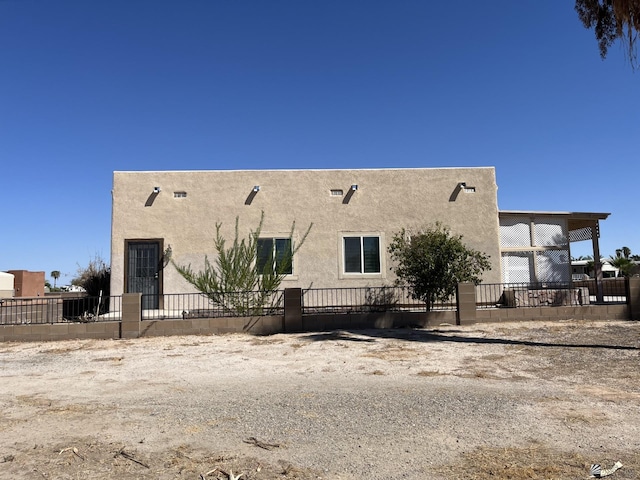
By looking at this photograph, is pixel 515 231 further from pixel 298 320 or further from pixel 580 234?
pixel 298 320

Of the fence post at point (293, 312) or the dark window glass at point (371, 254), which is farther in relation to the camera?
the dark window glass at point (371, 254)

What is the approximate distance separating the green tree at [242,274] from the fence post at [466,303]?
5451mm

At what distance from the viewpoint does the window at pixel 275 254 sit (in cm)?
1659

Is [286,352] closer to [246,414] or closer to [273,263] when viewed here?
[246,414]

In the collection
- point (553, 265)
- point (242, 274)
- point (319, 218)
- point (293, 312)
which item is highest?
point (319, 218)

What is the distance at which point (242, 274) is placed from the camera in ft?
51.7

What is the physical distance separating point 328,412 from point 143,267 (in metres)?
12.5

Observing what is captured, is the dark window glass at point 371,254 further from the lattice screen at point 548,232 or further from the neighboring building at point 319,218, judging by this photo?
the lattice screen at point 548,232

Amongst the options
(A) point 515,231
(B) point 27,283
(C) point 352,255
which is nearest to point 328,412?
(C) point 352,255

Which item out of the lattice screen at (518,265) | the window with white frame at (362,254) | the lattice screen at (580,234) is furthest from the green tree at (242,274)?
the lattice screen at (580,234)

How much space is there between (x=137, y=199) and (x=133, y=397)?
440 inches

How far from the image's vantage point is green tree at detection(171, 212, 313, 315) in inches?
581

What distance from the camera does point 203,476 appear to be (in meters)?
4.11

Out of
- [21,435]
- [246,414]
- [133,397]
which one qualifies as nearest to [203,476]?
[246,414]
